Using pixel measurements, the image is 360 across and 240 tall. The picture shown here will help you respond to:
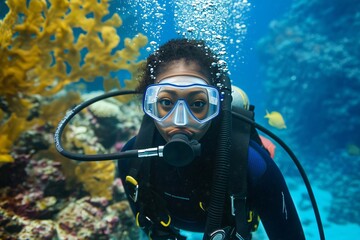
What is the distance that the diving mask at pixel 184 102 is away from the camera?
235cm

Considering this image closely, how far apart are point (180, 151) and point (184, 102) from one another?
0.45 m

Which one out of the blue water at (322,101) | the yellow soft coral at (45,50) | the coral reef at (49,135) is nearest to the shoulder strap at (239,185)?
the coral reef at (49,135)

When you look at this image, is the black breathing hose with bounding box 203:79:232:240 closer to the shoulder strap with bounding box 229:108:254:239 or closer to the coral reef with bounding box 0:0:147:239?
the shoulder strap with bounding box 229:108:254:239

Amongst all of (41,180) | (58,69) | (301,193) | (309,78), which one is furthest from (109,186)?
(309,78)

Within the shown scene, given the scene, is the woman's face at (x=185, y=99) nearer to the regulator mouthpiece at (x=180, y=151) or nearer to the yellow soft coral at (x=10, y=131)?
the regulator mouthpiece at (x=180, y=151)

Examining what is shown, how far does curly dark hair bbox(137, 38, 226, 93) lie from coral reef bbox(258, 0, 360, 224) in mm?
11895

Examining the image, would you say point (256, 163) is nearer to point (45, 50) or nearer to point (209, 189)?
point (209, 189)

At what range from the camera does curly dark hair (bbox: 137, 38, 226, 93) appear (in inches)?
104

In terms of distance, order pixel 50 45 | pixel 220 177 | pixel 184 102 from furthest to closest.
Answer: pixel 50 45
pixel 184 102
pixel 220 177

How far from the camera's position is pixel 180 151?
2154mm

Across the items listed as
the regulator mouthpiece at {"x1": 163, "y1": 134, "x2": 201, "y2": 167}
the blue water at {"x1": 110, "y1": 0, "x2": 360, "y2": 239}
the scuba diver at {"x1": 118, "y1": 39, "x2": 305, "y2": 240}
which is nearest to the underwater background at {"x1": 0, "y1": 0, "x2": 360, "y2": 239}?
the scuba diver at {"x1": 118, "y1": 39, "x2": 305, "y2": 240}

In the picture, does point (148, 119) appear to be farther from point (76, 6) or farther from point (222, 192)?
point (76, 6)

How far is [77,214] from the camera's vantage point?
13.5 feet

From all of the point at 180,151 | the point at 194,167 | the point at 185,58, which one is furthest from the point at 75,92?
the point at 180,151
